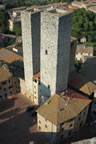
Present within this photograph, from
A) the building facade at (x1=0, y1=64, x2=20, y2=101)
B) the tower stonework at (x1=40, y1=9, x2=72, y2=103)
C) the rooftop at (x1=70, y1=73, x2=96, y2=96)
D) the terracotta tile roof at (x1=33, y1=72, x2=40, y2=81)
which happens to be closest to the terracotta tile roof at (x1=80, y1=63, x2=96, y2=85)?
the rooftop at (x1=70, y1=73, x2=96, y2=96)

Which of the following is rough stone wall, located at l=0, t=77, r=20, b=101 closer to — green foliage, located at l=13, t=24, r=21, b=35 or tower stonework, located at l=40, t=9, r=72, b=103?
tower stonework, located at l=40, t=9, r=72, b=103

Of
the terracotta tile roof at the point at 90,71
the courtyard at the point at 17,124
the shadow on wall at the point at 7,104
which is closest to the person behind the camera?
the courtyard at the point at 17,124

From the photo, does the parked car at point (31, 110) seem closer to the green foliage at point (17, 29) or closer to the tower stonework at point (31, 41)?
the tower stonework at point (31, 41)

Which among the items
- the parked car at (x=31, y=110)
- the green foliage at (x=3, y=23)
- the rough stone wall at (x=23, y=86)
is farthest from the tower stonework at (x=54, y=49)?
the green foliage at (x=3, y=23)

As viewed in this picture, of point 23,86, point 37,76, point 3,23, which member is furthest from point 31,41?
point 3,23

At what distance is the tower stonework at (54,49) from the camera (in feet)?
116

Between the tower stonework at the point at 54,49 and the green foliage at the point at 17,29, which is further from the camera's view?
the green foliage at the point at 17,29

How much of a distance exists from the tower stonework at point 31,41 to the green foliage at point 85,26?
5878 centimetres

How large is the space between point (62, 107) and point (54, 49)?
1203 cm

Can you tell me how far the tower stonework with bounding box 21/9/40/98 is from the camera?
135 ft

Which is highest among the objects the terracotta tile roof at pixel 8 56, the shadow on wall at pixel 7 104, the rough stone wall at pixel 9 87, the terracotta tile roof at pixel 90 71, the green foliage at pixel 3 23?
the green foliage at pixel 3 23

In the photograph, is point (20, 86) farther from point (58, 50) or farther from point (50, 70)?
point (58, 50)

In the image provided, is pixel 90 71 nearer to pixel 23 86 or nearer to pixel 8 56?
pixel 23 86

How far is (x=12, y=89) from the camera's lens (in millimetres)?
53094
